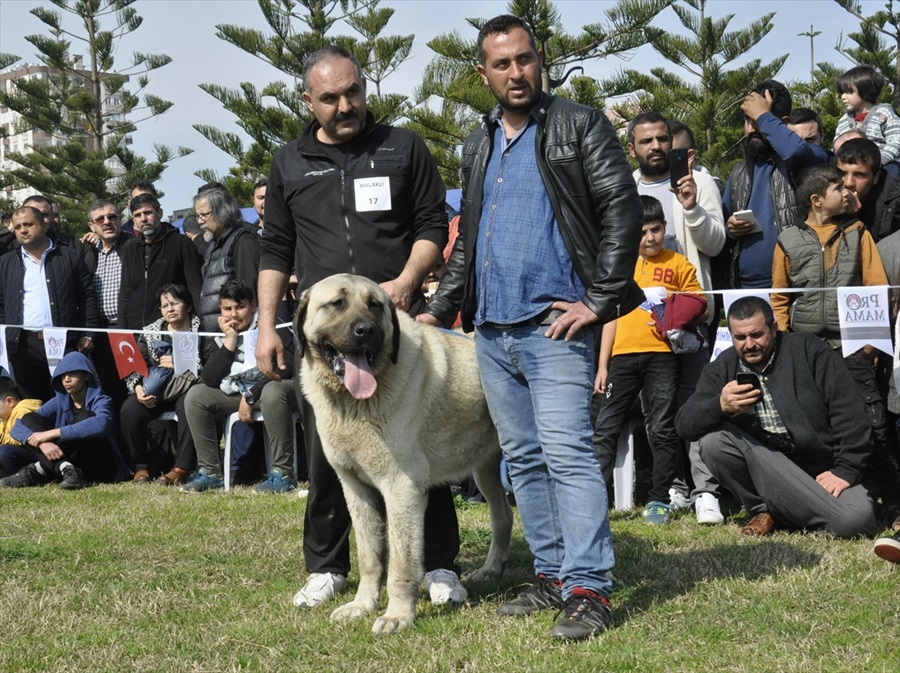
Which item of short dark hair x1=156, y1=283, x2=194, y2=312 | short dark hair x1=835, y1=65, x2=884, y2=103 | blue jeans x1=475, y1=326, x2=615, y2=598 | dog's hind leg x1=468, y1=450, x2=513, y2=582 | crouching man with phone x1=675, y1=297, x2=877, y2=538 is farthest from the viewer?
short dark hair x1=156, y1=283, x2=194, y2=312

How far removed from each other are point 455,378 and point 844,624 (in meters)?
1.89

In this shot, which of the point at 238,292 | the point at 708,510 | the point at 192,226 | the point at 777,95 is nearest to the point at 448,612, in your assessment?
the point at 708,510

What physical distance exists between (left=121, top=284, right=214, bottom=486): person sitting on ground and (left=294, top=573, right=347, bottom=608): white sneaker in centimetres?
491

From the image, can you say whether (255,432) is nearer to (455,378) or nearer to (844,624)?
(455,378)

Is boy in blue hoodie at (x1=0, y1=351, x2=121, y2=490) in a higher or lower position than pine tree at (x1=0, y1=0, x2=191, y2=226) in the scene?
lower

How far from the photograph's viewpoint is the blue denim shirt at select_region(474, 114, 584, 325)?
4.06 m

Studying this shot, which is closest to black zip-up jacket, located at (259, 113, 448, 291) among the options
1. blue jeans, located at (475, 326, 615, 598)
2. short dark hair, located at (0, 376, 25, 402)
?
blue jeans, located at (475, 326, 615, 598)

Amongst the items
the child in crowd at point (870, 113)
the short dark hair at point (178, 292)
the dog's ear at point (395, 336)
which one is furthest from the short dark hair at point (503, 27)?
the short dark hair at point (178, 292)

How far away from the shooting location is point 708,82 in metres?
20.8

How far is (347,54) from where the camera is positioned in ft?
15.0

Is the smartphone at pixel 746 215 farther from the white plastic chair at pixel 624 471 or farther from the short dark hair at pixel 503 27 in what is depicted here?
the short dark hair at pixel 503 27

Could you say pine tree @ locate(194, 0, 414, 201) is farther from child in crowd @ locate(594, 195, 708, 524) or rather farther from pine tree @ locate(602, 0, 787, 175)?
child in crowd @ locate(594, 195, 708, 524)

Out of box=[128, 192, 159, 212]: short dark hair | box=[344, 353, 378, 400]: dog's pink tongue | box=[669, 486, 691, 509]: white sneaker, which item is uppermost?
box=[128, 192, 159, 212]: short dark hair

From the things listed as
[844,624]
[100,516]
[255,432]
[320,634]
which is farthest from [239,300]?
[844,624]
